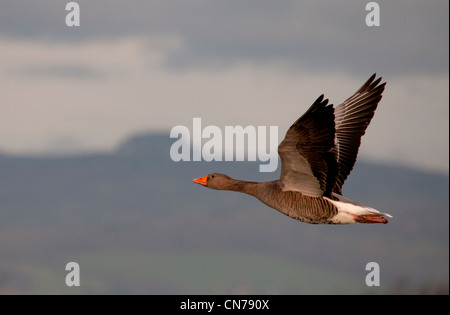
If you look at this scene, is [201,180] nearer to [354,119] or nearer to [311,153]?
[311,153]

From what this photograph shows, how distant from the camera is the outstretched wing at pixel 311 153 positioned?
33.0 ft

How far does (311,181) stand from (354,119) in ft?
7.41

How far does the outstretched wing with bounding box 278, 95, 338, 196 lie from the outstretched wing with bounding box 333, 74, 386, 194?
→ 1201mm

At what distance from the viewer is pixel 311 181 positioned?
10672 millimetres

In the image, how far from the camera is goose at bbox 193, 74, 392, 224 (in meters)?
10.1

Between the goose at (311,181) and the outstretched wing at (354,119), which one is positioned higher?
the outstretched wing at (354,119)

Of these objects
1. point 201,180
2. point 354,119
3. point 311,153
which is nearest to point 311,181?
point 311,153

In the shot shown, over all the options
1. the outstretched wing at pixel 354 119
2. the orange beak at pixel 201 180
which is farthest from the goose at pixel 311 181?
the outstretched wing at pixel 354 119

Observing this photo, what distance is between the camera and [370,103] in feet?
41.1

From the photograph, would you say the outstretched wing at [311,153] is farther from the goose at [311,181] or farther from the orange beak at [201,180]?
the orange beak at [201,180]

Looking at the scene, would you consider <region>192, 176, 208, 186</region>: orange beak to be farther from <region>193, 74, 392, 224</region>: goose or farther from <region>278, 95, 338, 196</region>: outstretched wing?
<region>278, 95, 338, 196</region>: outstretched wing

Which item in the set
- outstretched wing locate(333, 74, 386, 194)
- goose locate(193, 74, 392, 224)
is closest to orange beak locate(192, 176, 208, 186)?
goose locate(193, 74, 392, 224)
